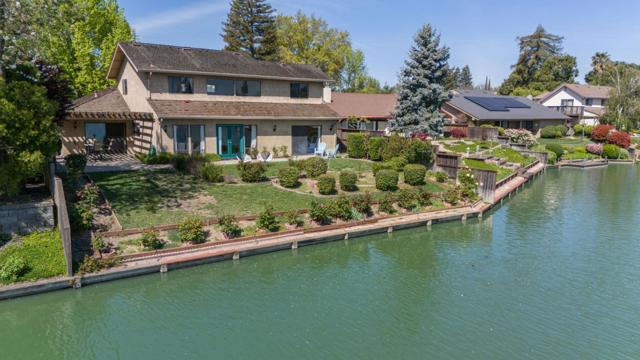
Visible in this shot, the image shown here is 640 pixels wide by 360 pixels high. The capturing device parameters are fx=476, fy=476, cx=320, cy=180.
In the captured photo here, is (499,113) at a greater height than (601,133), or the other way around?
(499,113)

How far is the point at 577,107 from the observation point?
65938 millimetres

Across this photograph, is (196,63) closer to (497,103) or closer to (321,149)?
(321,149)

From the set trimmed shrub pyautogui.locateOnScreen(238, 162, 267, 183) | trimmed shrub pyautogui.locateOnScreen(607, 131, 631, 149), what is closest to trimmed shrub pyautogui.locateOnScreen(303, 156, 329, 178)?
trimmed shrub pyautogui.locateOnScreen(238, 162, 267, 183)

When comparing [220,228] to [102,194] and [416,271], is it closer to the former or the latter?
[102,194]

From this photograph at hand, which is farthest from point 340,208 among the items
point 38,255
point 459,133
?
point 459,133

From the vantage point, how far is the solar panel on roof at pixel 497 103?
55706mm

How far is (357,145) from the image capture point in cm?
3206

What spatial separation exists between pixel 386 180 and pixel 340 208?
4905 millimetres

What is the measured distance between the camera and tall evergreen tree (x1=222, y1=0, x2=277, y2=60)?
194ft

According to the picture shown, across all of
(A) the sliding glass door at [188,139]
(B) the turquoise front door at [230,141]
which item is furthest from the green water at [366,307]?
(B) the turquoise front door at [230,141]

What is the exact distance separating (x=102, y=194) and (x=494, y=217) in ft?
60.7

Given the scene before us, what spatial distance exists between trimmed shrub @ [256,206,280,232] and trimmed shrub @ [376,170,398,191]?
7641 millimetres

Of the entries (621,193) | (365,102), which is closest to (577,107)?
(365,102)

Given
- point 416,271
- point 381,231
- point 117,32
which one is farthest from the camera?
point 117,32
